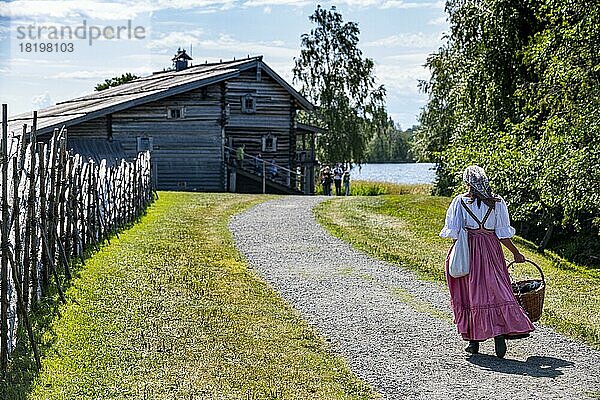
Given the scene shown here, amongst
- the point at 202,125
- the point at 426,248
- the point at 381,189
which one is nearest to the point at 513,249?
the point at 426,248

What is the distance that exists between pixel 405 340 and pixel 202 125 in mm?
31211

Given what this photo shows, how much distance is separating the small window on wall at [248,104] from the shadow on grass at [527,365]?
110 ft

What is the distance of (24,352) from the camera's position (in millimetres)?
8797

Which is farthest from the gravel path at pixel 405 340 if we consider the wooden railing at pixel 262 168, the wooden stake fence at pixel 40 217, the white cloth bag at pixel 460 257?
the wooden railing at pixel 262 168

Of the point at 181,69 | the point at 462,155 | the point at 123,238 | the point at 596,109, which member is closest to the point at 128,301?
the point at 123,238

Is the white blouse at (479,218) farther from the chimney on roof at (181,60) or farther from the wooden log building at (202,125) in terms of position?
the chimney on roof at (181,60)

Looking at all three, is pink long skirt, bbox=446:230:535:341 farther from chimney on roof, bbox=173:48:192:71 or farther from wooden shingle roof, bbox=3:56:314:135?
chimney on roof, bbox=173:48:192:71

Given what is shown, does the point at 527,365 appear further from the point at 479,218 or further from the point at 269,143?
the point at 269,143

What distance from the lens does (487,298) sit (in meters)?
8.92

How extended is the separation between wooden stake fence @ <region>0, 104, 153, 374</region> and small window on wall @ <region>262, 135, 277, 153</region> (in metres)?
24.8

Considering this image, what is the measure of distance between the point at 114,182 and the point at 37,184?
795 cm

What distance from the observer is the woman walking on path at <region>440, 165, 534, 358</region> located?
8883 mm

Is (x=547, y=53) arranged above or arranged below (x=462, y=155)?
above

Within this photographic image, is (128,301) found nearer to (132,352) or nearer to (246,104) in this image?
(132,352)
